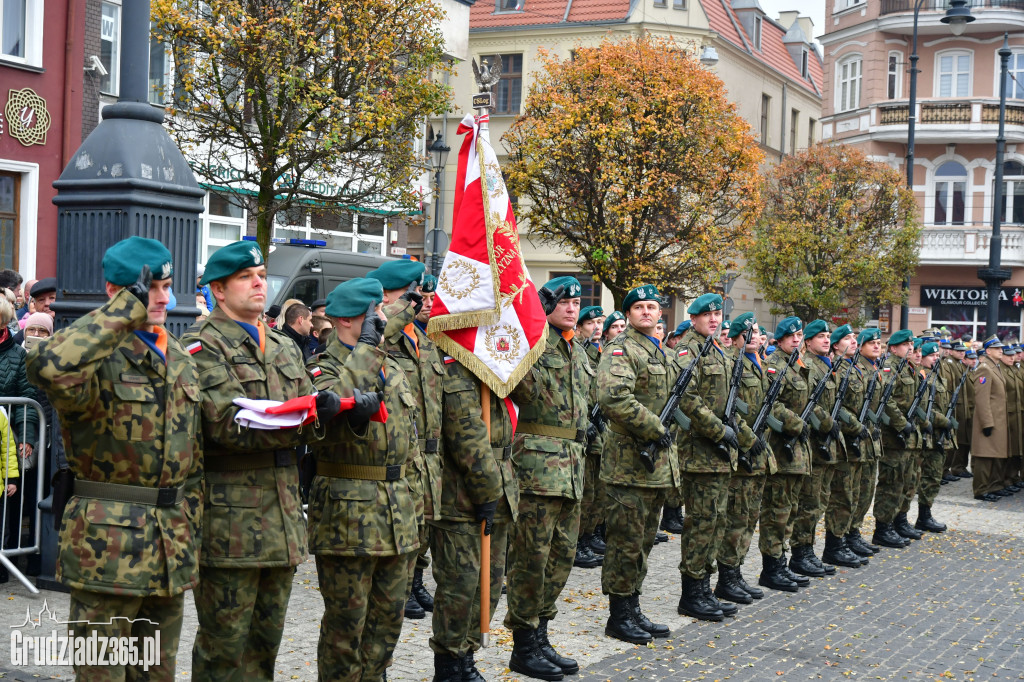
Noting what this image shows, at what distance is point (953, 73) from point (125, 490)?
3988 centimetres

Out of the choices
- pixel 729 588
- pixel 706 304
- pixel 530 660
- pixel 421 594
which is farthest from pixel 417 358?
pixel 729 588

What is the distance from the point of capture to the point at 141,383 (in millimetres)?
4176

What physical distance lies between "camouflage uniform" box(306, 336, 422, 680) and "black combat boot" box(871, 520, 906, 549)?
7719mm

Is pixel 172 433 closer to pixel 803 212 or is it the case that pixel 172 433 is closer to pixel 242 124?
pixel 242 124

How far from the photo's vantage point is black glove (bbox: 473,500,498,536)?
5770 mm

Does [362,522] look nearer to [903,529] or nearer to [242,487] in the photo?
[242,487]

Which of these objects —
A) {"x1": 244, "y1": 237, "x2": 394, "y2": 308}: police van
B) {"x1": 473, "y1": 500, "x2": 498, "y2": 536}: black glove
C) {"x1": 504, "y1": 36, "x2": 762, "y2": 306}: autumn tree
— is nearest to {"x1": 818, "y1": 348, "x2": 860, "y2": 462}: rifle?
{"x1": 473, "y1": 500, "x2": 498, "y2": 536}: black glove

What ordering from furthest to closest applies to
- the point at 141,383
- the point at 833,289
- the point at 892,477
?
the point at 833,289
the point at 892,477
the point at 141,383

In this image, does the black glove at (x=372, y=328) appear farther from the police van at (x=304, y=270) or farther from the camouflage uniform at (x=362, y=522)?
the police van at (x=304, y=270)

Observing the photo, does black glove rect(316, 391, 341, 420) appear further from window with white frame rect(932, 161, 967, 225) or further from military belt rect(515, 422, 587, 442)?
window with white frame rect(932, 161, 967, 225)

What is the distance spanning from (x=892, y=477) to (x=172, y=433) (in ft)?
29.5

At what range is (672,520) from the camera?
11.8 meters

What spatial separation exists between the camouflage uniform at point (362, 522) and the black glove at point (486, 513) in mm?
712

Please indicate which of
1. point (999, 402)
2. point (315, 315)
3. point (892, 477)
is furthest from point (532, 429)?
point (999, 402)
